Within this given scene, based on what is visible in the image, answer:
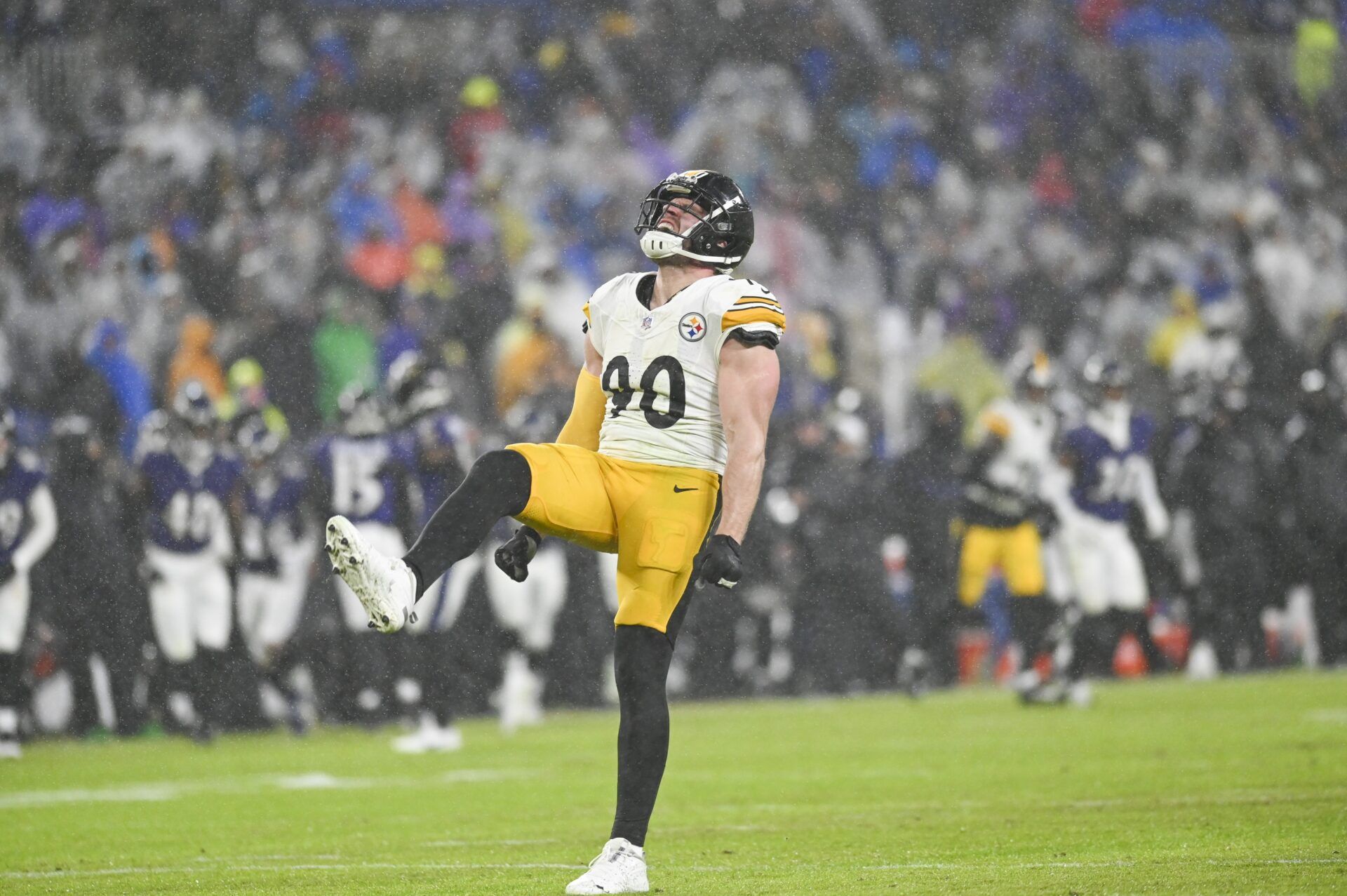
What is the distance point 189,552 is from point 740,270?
249 inches

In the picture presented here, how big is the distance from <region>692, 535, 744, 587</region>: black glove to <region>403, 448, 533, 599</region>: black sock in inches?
19.8

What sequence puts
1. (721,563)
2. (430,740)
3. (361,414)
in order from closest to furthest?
(721,563), (430,740), (361,414)

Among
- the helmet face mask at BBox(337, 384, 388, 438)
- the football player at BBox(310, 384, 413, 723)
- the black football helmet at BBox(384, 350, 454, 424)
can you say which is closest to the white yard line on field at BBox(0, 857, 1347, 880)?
the football player at BBox(310, 384, 413, 723)

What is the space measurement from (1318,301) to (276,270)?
967 cm

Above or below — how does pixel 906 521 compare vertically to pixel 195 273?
below

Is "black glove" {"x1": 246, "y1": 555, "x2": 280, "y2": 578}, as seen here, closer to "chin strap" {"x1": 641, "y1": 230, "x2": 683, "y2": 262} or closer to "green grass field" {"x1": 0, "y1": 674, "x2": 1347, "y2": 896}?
"green grass field" {"x1": 0, "y1": 674, "x2": 1347, "y2": 896}

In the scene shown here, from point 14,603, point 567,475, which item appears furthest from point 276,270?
point 567,475

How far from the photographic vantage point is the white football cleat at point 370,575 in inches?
191

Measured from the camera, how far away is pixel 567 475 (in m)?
5.48

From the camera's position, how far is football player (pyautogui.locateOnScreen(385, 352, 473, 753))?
11781 mm

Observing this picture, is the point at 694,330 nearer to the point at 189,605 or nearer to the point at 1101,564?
the point at 189,605

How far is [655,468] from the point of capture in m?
5.61

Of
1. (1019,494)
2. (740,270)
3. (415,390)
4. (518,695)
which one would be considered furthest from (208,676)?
(740,270)

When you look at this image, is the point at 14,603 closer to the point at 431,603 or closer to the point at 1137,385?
the point at 431,603
